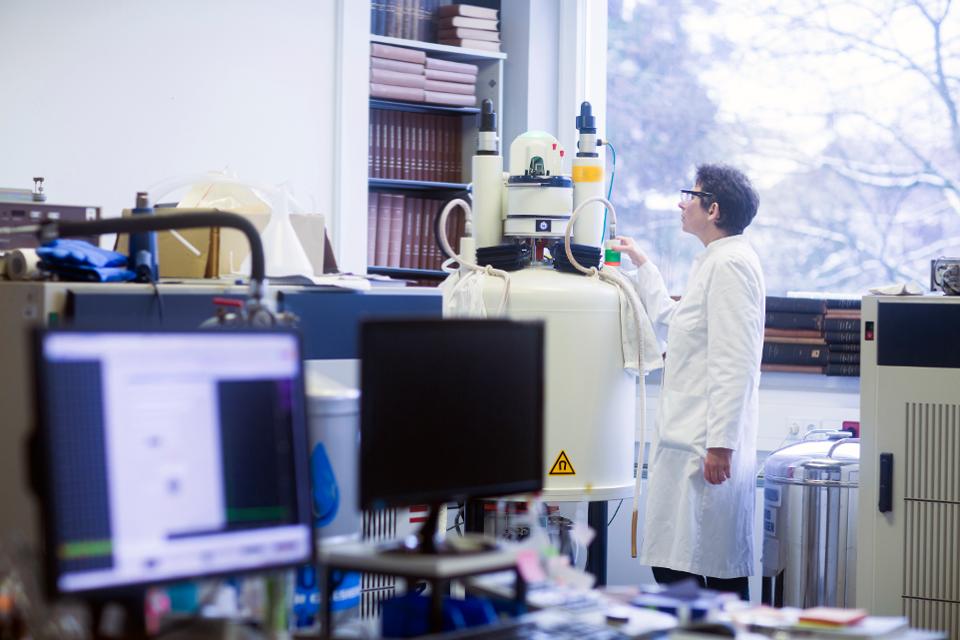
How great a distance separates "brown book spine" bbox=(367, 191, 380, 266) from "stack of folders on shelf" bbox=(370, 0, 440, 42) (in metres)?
0.67

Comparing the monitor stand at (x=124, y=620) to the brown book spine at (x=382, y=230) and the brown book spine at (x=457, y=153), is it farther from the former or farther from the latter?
the brown book spine at (x=457, y=153)

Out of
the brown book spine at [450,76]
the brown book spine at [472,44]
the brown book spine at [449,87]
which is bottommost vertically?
the brown book spine at [449,87]

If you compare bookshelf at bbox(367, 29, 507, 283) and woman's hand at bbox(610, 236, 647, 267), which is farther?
bookshelf at bbox(367, 29, 507, 283)

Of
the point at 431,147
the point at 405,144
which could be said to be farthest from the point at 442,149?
the point at 405,144

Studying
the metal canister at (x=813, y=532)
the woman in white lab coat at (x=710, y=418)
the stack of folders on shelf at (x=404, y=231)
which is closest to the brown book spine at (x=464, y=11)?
the stack of folders on shelf at (x=404, y=231)

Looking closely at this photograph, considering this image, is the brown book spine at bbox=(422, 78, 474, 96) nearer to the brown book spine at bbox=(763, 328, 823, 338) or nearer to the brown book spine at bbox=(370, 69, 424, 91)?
the brown book spine at bbox=(370, 69, 424, 91)

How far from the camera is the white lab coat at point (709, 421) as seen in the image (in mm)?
3135

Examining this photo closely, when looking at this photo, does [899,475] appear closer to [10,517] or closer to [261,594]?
[261,594]

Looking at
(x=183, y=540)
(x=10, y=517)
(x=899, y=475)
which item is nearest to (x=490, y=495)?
(x=183, y=540)

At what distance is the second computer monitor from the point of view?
148 centimetres

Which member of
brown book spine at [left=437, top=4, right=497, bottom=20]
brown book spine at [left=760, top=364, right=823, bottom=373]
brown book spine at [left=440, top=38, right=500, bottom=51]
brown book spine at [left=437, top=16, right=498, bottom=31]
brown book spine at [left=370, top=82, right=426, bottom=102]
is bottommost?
brown book spine at [left=760, top=364, right=823, bottom=373]

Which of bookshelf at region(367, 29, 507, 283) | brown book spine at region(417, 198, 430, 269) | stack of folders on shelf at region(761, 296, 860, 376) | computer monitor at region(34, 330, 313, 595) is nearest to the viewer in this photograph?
computer monitor at region(34, 330, 313, 595)

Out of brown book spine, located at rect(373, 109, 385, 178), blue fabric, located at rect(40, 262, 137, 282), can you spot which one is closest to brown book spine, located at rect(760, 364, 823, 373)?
brown book spine, located at rect(373, 109, 385, 178)

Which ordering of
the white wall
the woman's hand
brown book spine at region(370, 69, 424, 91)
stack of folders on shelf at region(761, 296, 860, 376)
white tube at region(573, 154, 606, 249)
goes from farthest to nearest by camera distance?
brown book spine at region(370, 69, 424, 91) → stack of folders on shelf at region(761, 296, 860, 376) → the white wall → the woman's hand → white tube at region(573, 154, 606, 249)
